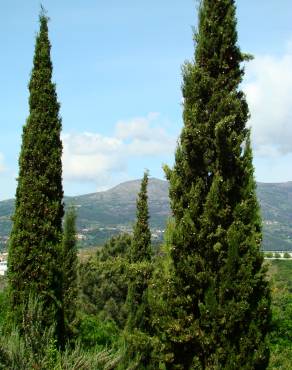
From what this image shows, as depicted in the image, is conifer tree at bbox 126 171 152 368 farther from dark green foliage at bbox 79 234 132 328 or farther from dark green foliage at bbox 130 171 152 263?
dark green foliage at bbox 79 234 132 328

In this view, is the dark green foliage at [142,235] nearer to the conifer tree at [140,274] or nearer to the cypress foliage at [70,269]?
the conifer tree at [140,274]

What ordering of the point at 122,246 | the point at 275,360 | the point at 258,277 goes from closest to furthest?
the point at 258,277
the point at 275,360
the point at 122,246

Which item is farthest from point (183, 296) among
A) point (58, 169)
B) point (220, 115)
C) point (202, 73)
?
point (58, 169)

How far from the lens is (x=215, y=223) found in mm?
10703

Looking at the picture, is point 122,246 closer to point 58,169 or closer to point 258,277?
point 58,169

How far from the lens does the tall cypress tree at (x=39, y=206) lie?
13.9 m

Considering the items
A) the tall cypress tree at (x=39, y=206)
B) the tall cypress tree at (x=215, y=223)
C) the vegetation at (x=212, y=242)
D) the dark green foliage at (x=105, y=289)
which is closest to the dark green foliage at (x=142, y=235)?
the tall cypress tree at (x=39, y=206)

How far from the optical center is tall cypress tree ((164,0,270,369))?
400 inches

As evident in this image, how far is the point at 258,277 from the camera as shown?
407 inches

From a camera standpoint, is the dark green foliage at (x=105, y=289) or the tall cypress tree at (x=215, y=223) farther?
the dark green foliage at (x=105, y=289)

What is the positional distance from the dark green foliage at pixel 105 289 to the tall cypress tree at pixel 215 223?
88.9 feet

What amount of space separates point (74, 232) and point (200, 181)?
1563 centimetres

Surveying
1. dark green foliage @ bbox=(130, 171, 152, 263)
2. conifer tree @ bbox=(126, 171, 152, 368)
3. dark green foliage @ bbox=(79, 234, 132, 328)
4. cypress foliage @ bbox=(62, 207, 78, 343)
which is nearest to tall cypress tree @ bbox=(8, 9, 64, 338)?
conifer tree @ bbox=(126, 171, 152, 368)

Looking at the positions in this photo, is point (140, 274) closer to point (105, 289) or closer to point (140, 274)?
point (140, 274)
